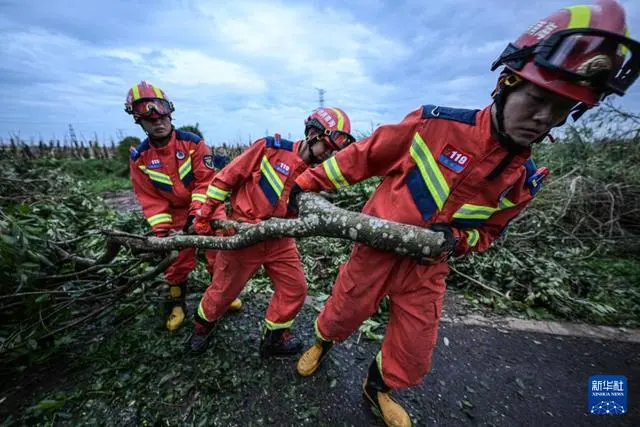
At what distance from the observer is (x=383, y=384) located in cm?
200

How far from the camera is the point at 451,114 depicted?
5.13 ft

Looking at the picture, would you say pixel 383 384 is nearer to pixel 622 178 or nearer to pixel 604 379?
pixel 604 379

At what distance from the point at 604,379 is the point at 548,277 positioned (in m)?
1.35

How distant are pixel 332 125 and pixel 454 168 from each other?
999 mm

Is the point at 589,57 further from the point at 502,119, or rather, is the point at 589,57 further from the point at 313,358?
the point at 313,358

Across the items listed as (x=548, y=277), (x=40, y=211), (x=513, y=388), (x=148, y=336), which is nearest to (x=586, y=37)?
(x=513, y=388)

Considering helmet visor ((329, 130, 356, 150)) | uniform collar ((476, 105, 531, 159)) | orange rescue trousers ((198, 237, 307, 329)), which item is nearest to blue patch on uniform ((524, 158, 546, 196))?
uniform collar ((476, 105, 531, 159))

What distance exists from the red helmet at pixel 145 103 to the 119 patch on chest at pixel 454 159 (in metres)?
2.63

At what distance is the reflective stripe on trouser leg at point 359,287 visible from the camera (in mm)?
1794

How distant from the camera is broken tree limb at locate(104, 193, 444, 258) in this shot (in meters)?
1.33

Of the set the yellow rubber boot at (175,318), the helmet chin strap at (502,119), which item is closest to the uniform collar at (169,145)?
the yellow rubber boot at (175,318)

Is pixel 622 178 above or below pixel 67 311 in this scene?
above

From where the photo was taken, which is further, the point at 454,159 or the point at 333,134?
the point at 333,134

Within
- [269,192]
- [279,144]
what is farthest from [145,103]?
[269,192]
